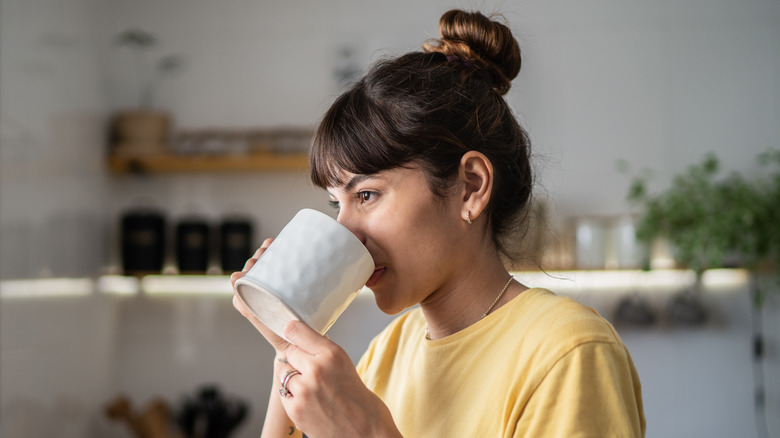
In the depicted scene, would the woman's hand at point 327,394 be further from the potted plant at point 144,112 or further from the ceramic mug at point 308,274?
the potted plant at point 144,112

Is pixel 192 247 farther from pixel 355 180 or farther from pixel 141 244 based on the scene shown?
pixel 355 180

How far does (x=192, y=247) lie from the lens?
321 cm

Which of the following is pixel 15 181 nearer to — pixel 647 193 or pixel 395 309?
pixel 395 309

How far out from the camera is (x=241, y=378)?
133 inches

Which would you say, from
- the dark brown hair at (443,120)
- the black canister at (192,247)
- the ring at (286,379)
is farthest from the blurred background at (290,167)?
the ring at (286,379)

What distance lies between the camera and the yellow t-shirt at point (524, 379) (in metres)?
0.65

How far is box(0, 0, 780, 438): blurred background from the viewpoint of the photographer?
10.3 ft

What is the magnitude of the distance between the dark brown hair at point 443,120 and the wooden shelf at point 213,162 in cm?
233

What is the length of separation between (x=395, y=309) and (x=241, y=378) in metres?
2.77

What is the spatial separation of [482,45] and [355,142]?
25 cm

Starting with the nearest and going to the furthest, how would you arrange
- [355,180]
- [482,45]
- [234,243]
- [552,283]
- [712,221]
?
1. [355,180]
2. [482,45]
3. [712,221]
4. [552,283]
5. [234,243]

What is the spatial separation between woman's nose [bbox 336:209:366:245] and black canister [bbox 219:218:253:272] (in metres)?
2.45

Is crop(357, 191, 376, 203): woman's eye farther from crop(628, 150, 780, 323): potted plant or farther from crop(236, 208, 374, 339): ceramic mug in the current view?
crop(628, 150, 780, 323): potted plant

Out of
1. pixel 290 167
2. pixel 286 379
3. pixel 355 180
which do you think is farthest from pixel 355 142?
pixel 290 167
